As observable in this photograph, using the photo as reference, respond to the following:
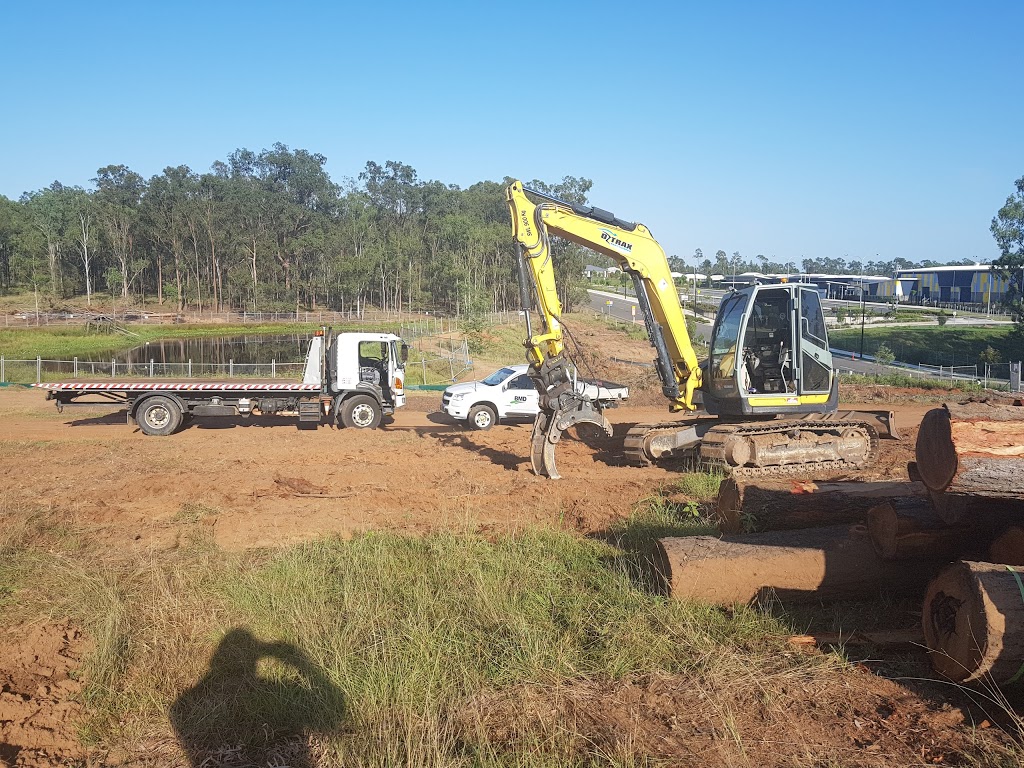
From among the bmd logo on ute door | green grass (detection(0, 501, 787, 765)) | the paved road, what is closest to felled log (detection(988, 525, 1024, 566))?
green grass (detection(0, 501, 787, 765))

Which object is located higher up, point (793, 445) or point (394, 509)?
point (793, 445)

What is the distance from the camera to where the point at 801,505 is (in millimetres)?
7516

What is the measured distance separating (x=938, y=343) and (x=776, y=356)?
4783cm

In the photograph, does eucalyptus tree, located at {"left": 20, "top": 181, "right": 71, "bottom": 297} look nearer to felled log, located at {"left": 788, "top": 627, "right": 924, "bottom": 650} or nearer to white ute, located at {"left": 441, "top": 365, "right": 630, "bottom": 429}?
white ute, located at {"left": 441, "top": 365, "right": 630, "bottom": 429}

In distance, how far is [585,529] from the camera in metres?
9.55

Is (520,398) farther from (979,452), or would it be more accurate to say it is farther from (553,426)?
(979,452)

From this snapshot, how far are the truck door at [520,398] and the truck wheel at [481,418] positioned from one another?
0.48 m

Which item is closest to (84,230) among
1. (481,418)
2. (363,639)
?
(481,418)

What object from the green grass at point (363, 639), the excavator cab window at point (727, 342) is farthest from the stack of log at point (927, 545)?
the excavator cab window at point (727, 342)

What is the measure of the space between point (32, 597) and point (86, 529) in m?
2.88

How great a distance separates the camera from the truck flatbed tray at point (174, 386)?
18.8 metres

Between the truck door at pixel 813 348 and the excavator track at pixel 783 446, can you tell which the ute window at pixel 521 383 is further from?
the truck door at pixel 813 348

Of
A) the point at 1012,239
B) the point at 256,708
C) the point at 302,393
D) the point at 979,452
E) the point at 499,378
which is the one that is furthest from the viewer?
the point at 1012,239

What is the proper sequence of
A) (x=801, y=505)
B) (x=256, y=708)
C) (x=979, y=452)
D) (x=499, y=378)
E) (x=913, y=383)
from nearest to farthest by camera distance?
(x=256, y=708) < (x=979, y=452) < (x=801, y=505) < (x=499, y=378) < (x=913, y=383)
